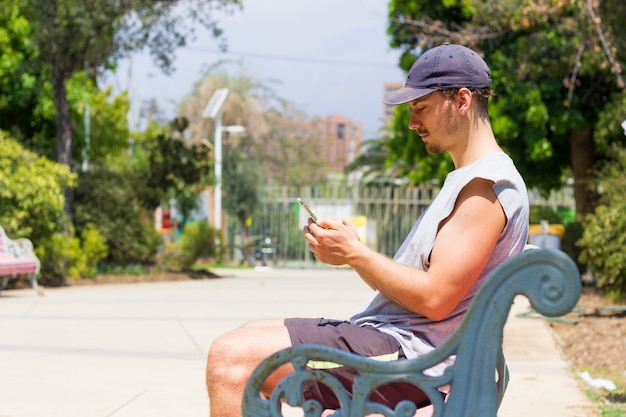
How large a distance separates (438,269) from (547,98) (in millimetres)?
16630

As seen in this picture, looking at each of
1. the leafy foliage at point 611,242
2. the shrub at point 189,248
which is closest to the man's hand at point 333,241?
the leafy foliage at point 611,242

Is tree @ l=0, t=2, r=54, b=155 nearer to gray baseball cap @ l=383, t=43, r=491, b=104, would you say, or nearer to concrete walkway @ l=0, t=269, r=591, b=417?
concrete walkway @ l=0, t=269, r=591, b=417

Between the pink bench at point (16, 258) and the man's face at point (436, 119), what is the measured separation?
1172 cm

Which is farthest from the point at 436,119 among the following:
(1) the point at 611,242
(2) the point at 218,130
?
(2) the point at 218,130

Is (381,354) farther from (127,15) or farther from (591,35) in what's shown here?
(127,15)

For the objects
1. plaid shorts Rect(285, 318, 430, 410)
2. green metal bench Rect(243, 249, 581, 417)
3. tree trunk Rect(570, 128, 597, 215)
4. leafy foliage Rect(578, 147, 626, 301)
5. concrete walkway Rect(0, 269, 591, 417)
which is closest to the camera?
green metal bench Rect(243, 249, 581, 417)

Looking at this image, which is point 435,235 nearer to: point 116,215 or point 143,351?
point 143,351

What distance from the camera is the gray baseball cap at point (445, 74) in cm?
270

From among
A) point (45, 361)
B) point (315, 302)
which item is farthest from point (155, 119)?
point (45, 361)

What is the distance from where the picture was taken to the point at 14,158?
15969 millimetres

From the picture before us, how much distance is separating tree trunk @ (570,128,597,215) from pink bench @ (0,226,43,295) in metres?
10.7

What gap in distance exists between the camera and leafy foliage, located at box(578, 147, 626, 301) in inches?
445

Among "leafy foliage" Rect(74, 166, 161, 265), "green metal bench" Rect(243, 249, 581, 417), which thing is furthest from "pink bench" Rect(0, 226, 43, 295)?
→ "green metal bench" Rect(243, 249, 581, 417)

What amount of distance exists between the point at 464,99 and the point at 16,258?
12.1m
